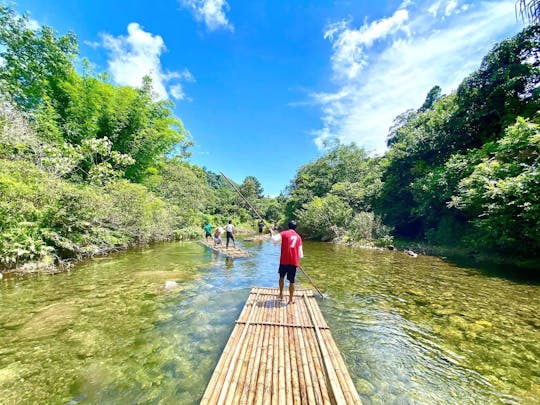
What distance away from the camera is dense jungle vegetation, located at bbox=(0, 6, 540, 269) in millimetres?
9492

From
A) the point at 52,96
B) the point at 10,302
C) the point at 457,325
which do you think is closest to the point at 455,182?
the point at 457,325

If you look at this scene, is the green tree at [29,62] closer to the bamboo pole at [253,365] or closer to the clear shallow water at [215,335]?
the clear shallow water at [215,335]

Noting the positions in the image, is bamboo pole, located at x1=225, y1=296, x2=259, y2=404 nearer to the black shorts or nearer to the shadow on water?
the black shorts

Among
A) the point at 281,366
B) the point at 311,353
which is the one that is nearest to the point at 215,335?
the point at 281,366

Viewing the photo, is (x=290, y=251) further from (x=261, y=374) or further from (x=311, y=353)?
(x=261, y=374)

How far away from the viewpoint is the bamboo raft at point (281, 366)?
2764 millimetres

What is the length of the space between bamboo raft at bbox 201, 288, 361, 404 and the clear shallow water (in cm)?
72

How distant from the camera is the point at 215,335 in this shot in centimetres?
509

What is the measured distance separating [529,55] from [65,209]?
26.5 meters

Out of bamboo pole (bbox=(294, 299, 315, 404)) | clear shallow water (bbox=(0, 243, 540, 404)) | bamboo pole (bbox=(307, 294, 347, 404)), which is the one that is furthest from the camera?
clear shallow water (bbox=(0, 243, 540, 404))

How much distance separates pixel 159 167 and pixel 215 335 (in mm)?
26019

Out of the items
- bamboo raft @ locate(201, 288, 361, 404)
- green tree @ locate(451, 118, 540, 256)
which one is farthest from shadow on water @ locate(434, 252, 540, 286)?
bamboo raft @ locate(201, 288, 361, 404)

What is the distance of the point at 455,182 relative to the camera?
15008 mm

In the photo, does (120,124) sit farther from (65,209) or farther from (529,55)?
(529,55)
